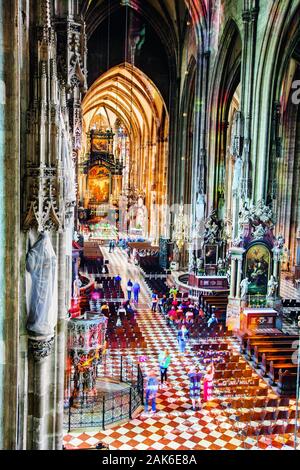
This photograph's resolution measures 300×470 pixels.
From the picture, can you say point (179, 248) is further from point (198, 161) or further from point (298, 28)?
point (298, 28)

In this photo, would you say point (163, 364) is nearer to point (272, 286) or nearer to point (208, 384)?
point (208, 384)

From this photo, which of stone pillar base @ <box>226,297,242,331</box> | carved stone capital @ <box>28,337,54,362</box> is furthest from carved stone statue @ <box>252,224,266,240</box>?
carved stone capital @ <box>28,337,54,362</box>

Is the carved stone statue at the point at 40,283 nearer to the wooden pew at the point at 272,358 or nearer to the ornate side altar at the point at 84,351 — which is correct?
the ornate side altar at the point at 84,351

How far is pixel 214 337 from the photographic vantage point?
19.9 meters

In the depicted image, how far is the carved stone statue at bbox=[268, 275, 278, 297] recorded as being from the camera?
890 inches

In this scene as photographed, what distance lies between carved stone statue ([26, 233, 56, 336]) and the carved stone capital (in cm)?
13

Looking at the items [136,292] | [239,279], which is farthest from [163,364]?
[136,292]

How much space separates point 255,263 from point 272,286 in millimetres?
1273

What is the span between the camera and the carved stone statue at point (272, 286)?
74.2 ft

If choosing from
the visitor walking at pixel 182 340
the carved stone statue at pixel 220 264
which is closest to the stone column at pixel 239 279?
the visitor walking at pixel 182 340

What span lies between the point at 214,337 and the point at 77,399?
27.2 ft

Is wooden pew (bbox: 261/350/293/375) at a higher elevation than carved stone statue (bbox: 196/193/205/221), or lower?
lower

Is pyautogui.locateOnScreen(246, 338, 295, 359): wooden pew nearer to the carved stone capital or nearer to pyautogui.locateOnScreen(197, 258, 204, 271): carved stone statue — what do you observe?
A: pyautogui.locateOnScreen(197, 258, 204, 271): carved stone statue
